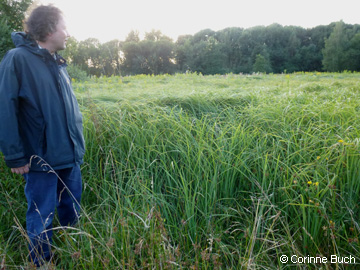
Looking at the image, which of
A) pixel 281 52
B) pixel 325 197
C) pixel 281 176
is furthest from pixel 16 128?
pixel 281 52

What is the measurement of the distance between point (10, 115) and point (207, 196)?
68.5 inches

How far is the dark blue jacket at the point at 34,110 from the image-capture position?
1.90 meters

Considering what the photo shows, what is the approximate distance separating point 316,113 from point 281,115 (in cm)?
43

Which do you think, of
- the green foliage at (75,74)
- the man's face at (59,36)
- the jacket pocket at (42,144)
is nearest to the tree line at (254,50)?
the green foliage at (75,74)

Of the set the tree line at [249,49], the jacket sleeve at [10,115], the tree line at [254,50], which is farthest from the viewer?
the tree line at [249,49]

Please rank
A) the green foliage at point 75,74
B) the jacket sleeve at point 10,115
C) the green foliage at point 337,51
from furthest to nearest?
the green foliage at point 337,51, the green foliage at point 75,74, the jacket sleeve at point 10,115

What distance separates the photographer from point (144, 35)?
154 feet

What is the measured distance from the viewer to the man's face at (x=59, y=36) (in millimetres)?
2094

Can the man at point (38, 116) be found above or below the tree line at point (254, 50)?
below

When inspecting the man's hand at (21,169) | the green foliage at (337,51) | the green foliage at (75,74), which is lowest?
the man's hand at (21,169)

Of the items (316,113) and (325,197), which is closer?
(325,197)

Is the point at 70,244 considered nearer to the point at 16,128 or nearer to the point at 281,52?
the point at 16,128

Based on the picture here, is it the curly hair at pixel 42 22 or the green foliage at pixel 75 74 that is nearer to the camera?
the curly hair at pixel 42 22

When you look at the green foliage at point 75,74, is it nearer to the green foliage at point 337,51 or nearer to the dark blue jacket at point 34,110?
the dark blue jacket at point 34,110
